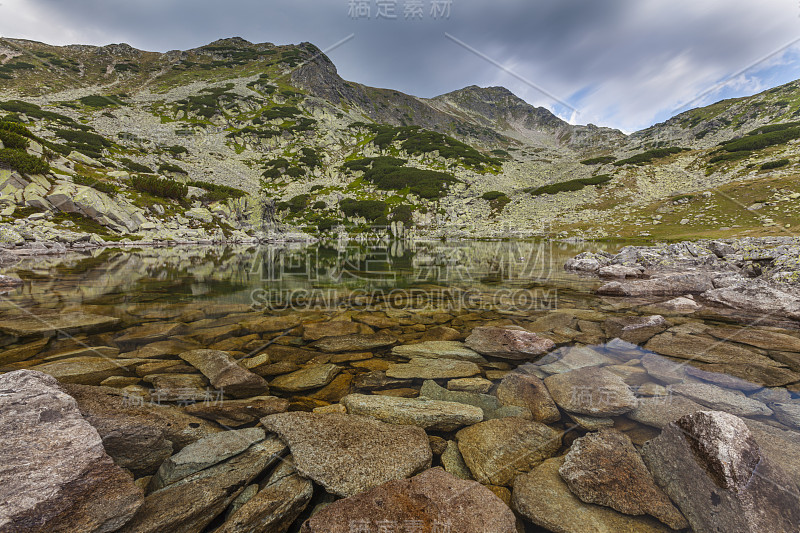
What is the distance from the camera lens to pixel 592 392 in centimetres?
470

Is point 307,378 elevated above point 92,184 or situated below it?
below

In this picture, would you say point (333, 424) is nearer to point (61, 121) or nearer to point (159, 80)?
point (61, 121)

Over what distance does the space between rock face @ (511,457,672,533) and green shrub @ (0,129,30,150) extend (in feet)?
200

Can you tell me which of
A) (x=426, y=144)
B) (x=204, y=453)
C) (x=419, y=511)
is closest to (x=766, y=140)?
(x=426, y=144)

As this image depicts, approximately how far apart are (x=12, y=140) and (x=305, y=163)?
63.2m

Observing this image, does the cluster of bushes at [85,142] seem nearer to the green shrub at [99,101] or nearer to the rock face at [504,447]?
the green shrub at [99,101]

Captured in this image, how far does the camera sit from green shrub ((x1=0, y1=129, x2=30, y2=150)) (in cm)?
3519

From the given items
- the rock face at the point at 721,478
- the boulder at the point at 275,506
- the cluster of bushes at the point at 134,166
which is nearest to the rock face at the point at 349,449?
the boulder at the point at 275,506

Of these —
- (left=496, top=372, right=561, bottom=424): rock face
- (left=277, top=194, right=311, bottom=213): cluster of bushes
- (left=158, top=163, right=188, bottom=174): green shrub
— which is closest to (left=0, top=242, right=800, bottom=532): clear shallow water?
(left=496, top=372, right=561, bottom=424): rock face

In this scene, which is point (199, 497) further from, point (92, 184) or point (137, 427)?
point (92, 184)

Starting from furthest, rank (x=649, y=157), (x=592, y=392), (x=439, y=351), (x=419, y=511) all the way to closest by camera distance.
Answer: (x=649, y=157) < (x=439, y=351) < (x=592, y=392) < (x=419, y=511)

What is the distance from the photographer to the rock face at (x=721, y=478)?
248 cm

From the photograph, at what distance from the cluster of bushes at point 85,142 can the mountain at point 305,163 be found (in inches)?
12.3

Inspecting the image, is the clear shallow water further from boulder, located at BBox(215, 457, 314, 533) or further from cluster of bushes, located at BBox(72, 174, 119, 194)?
cluster of bushes, located at BBox(72, 174, 119, 194)
